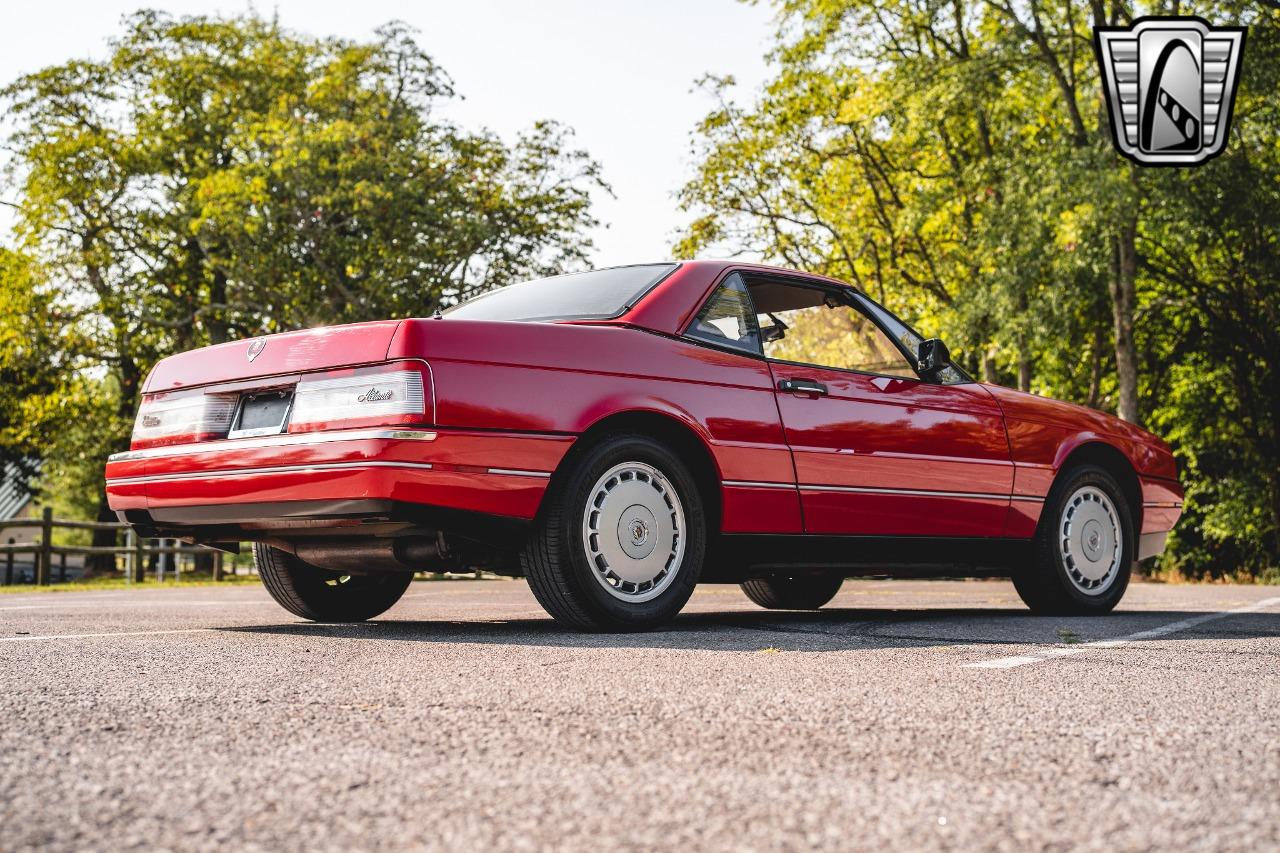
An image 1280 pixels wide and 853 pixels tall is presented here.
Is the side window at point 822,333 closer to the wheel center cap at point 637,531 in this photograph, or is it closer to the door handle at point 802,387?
the door handle at point 802,387

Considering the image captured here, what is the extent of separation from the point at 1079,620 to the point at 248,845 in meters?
5.53

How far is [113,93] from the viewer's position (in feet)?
104

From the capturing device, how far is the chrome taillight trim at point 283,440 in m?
4.73

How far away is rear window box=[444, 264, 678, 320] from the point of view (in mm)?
5664

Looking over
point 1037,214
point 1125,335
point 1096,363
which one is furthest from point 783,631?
point 1096,363

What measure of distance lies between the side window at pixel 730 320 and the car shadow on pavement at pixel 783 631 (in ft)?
4.06

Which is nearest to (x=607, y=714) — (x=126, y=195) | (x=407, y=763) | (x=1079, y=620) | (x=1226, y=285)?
(x=407, y=763)

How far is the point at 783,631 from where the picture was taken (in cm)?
568

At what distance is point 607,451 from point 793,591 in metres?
3.09

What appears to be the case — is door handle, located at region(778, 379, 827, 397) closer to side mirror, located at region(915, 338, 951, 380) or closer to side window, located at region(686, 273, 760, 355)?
side window, located at region(686, 273, 760, 355)

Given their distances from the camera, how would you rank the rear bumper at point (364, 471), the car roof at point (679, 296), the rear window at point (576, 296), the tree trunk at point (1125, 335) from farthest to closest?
1. the tree trunk at point (1125, 335)
2. the rear window at point (576, 296)
3. the car roof at point (679, 296)
4. the rear bumper at point (364, 471)

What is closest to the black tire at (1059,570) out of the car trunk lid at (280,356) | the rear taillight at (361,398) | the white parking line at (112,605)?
the rear taillight at (361,398)

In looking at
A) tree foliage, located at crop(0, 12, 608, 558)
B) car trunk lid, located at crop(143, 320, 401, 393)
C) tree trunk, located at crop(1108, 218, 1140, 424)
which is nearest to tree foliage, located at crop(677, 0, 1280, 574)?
tree trunk, located at crop(1108, 218, 1140, 424)

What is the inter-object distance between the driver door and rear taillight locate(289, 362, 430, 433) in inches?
69.5
